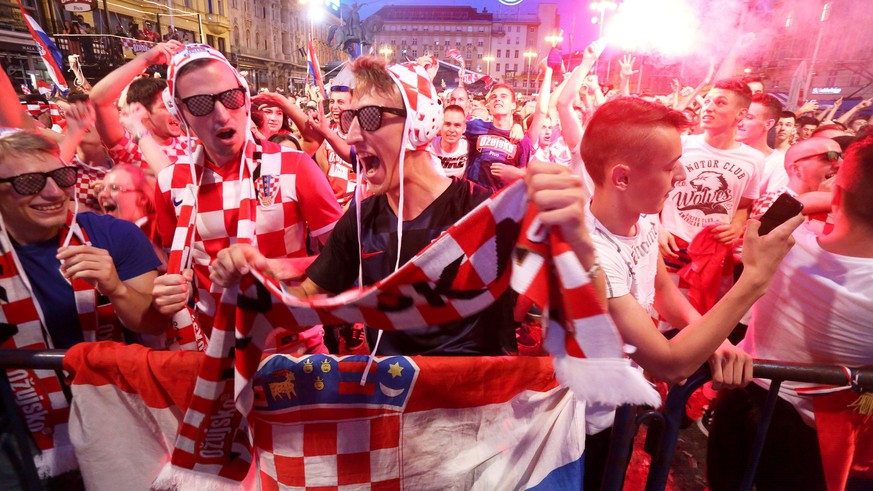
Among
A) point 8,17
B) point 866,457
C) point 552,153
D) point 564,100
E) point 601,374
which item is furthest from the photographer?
point 8,17

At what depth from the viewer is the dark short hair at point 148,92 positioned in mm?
3975

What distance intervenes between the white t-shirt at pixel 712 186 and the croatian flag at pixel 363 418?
9.86 feet

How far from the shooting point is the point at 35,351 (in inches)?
67.2

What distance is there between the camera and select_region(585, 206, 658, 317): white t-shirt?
1.71 metres

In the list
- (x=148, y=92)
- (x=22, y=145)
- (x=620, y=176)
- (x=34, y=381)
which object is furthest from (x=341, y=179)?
(x=620, y=176)

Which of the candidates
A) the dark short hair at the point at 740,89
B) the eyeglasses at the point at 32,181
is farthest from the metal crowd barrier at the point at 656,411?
the dark short hair at the point at 740,89

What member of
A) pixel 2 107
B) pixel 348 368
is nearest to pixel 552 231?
pixel 348 368

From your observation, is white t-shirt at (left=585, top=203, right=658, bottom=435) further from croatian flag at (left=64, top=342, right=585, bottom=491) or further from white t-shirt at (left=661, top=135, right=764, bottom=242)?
white t-shirt at (left=661, top=135, right=764, bottom=242)

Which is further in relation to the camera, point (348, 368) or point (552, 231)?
point (348, 368)

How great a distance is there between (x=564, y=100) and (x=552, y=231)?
3.20 m

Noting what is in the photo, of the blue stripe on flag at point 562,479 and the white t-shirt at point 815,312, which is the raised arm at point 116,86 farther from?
the white t-shirt at point 815,312

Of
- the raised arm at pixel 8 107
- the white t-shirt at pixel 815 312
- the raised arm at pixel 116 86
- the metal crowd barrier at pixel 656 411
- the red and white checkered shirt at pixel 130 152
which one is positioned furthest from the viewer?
the red and white checkered shirt at pixel 130 152

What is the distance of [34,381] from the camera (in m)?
1.87

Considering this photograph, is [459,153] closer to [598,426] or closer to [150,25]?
[598,426]
